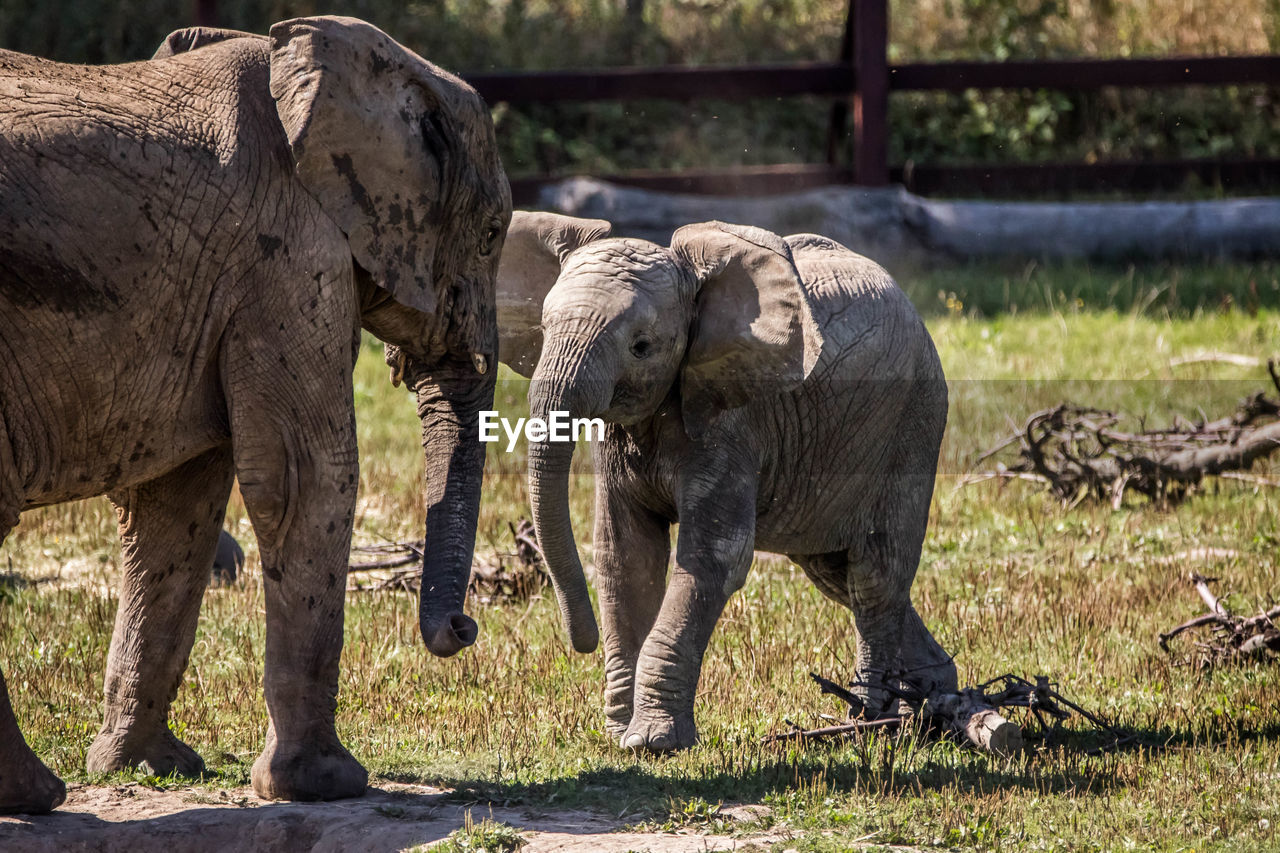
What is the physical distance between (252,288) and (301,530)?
806 millimetres

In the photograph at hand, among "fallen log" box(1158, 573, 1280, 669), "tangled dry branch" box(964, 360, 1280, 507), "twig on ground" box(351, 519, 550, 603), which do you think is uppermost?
"tangled dry branch" box(964, 360, 1280, 507)

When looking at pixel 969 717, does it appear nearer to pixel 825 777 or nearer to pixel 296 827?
pixel 825 777

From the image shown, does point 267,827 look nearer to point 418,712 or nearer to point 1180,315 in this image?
point 418,712

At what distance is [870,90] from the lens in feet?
53.8

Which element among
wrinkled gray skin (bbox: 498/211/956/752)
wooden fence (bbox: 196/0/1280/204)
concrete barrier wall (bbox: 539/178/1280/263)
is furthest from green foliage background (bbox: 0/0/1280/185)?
wrinkled gray skin (bbox: 498/211/956/752)

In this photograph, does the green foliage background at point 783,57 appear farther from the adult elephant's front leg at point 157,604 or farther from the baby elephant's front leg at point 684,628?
the adult elephant's front leg at point 157,604

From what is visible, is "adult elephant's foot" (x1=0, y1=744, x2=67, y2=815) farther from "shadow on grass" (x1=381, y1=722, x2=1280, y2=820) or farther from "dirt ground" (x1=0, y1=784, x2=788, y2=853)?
"shadow on grass" (x1=381, y1=722, x2=1280, y2=820)

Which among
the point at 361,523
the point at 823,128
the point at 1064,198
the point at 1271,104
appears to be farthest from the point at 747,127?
the point at 361,523

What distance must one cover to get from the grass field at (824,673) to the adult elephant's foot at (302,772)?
1.27 ft

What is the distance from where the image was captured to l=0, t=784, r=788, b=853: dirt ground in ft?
17.1

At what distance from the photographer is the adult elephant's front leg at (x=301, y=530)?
535cm

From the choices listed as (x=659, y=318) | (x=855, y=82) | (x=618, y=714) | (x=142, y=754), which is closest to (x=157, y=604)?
(x=142, y=754)

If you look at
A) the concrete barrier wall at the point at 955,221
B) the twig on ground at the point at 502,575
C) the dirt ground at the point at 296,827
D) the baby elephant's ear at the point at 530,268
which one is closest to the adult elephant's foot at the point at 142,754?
the dirt ground at the point at 296,827

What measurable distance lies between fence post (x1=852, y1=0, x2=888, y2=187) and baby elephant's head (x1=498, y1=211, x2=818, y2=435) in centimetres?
999
